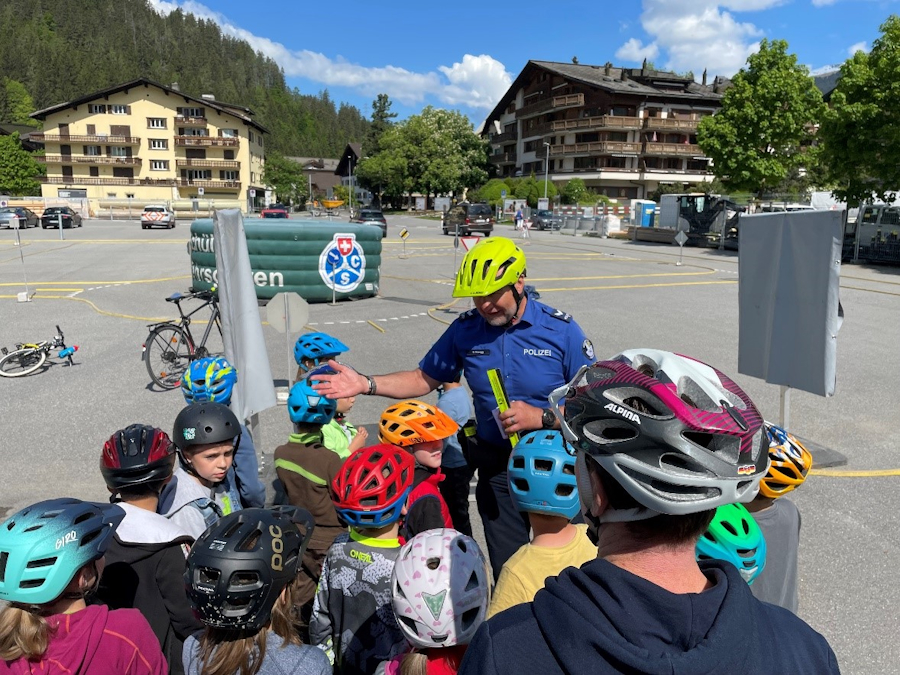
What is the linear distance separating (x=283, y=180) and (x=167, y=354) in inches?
3677

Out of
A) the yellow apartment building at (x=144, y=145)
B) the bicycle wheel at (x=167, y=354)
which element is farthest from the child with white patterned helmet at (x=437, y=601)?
the yellow apartment building at (x=144, y=145)

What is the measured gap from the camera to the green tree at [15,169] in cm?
8069

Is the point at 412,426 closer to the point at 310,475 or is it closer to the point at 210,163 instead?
the point at 310,475

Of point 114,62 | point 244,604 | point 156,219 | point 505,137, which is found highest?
point 114,62

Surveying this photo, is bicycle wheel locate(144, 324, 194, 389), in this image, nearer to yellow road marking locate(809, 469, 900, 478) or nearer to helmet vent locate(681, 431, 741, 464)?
yellow road marking locate(809, 469, 900, 478)

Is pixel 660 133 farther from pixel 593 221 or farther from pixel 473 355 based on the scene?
pixel 473 355

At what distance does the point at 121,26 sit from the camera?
616 feet

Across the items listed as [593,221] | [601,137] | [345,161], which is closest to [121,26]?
[345,161]

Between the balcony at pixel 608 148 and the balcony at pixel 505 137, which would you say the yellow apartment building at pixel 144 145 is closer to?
the balcony at pixel 505 137

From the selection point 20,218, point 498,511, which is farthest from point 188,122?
point 498,511

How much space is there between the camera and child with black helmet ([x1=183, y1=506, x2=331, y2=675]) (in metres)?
2.16

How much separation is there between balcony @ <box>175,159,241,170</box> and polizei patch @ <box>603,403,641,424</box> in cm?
8786

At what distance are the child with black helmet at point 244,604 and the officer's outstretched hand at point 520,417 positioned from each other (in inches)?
58.1

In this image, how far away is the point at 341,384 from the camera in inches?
142
